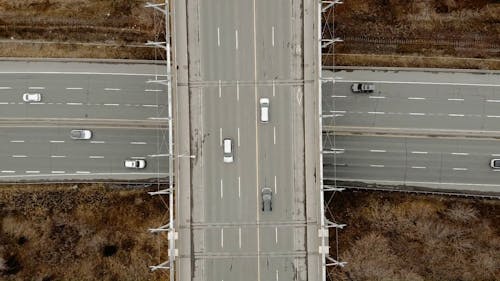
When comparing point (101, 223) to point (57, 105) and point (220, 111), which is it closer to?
point (57, 105)

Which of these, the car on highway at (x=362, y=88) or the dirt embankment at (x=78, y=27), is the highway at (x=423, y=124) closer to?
the car on highway at (x=362, y=88)

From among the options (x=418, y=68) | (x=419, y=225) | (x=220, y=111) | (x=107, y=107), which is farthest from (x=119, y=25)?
(x=419, y=225)

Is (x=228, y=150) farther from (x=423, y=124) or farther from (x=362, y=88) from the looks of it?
(x=423, y=124)

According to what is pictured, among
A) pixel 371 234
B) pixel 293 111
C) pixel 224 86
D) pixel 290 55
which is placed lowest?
pixel 371 234

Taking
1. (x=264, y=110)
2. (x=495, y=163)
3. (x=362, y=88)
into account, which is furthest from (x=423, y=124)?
(x=264, y=110)

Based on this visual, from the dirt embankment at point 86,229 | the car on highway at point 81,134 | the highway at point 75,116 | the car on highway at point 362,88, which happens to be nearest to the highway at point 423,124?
the car on highway at point 362,88

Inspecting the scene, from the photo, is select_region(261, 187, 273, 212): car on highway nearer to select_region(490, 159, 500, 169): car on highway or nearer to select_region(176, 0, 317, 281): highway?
select_region(176, 0, 317, 281): highway
